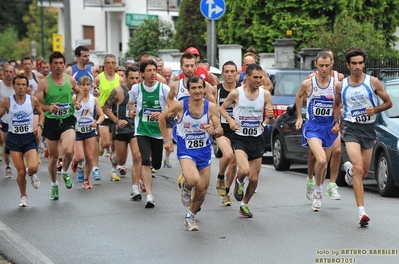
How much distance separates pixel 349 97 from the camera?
11906mm

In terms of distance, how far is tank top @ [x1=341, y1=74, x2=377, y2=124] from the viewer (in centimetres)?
1181

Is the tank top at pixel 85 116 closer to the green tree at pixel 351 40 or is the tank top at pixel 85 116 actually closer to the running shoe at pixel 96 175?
the running shoe at pixel 96 175

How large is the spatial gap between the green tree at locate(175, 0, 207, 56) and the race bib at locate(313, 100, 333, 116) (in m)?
31.0

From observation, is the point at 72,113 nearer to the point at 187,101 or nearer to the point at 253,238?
the point at 187,101

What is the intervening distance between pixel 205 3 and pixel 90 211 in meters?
13.2

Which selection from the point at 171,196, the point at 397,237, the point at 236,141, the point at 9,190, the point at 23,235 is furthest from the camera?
the point at 9,190

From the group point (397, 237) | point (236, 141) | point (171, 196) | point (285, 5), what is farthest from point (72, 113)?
point (285, 5)

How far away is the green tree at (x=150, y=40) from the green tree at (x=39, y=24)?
32257 mm

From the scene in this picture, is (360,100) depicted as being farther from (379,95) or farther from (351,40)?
(351,40)

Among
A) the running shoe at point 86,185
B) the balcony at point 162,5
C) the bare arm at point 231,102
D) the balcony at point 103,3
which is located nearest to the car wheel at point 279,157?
the running shoe at point 86,185

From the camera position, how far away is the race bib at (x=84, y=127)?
53.6ft

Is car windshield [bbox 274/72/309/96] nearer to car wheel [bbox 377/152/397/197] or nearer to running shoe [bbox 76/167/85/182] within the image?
running shoe [bbox 76/167/85/182]

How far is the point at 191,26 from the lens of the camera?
4441 cm

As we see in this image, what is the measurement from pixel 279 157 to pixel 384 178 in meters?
4.67
